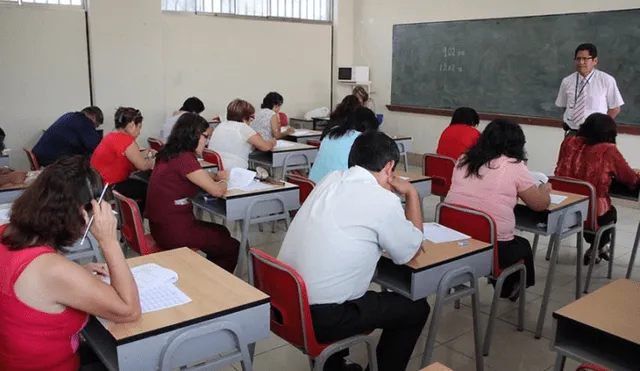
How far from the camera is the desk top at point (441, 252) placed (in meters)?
2.32

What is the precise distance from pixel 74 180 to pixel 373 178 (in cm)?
110

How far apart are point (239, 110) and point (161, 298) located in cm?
341

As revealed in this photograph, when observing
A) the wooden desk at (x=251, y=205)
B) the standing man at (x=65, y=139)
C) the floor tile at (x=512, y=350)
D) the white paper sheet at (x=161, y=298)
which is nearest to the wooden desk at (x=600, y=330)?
the floor tile at (x=512, y=350)

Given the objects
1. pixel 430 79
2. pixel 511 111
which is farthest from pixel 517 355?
pixel 430 79

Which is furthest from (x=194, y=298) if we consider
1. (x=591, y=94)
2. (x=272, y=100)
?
(x=272, y=100)

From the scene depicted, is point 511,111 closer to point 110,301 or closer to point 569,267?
point 569,267

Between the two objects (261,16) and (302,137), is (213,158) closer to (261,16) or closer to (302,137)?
(302,137)

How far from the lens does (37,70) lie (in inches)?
265

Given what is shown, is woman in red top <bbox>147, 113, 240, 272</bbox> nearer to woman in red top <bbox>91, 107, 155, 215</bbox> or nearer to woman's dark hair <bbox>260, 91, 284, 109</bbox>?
woman in red top <bbox>91, 107, 155, 215</bbox>

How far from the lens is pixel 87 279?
157 cm

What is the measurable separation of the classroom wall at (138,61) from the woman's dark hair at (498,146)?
5.45m

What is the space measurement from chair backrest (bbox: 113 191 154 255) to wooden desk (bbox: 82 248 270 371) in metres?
1.16

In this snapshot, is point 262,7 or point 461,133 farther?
point 262,7

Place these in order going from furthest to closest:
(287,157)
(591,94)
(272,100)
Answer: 1. (272,100)
2. (287,157)
3. (591,94)
